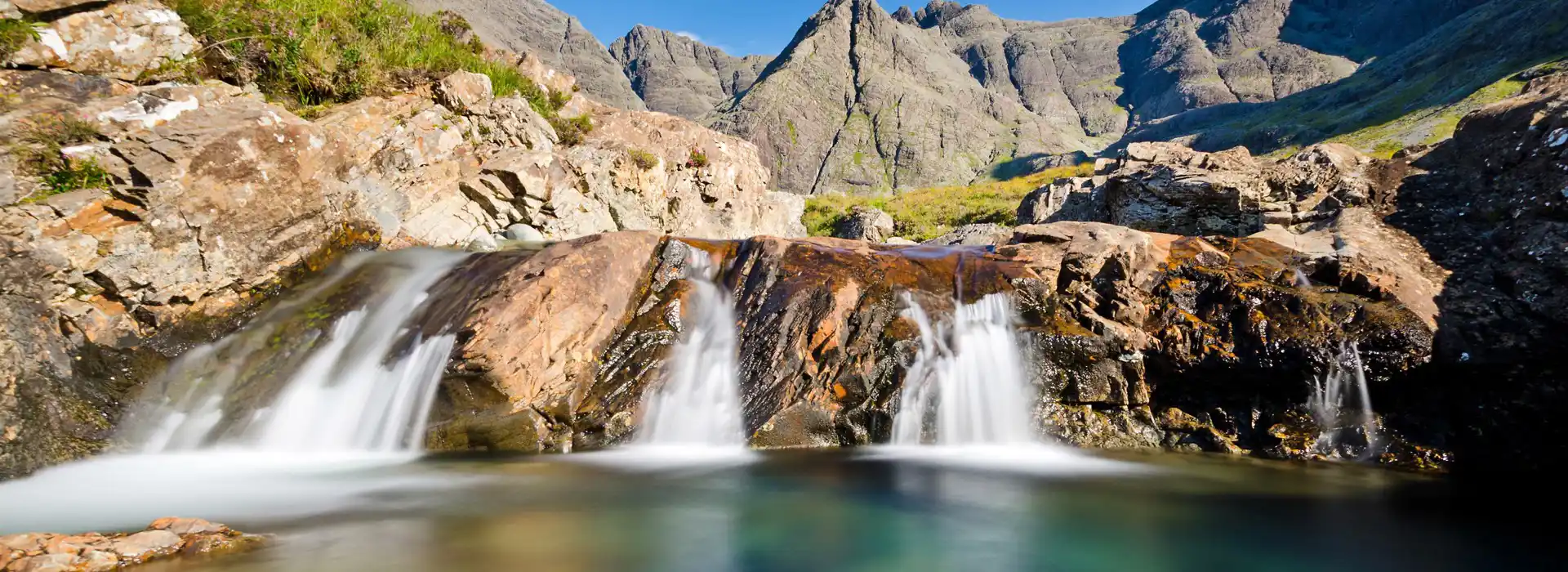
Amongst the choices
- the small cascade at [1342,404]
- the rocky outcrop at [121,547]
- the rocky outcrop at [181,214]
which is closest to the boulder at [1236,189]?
the small cascade at [1342,404]

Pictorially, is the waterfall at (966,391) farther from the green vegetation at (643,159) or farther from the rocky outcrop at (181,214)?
the green vegetation at (643,159)

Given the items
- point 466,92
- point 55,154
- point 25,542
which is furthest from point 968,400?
point 466,92

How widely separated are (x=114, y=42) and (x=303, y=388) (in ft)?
20.3

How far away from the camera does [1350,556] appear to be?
4.95 meters

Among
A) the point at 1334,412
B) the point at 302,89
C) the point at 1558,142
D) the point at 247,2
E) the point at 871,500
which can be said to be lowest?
the point at 871,500

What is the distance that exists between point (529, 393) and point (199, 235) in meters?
5.09

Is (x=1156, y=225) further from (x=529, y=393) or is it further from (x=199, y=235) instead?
(x=199, y=235)

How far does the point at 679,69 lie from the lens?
147 metres

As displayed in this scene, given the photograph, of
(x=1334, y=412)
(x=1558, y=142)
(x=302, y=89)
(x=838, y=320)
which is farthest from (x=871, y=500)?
(x=302, y=89)

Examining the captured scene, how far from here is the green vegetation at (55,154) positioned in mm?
7668

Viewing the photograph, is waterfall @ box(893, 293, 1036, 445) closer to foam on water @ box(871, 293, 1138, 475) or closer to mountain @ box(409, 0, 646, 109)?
foam on water @ box(871, 293, 1138, 475)

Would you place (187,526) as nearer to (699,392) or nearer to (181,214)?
(699,392)

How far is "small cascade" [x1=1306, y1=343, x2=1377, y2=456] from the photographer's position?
779cm

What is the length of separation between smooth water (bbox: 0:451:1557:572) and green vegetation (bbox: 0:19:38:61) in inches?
256
